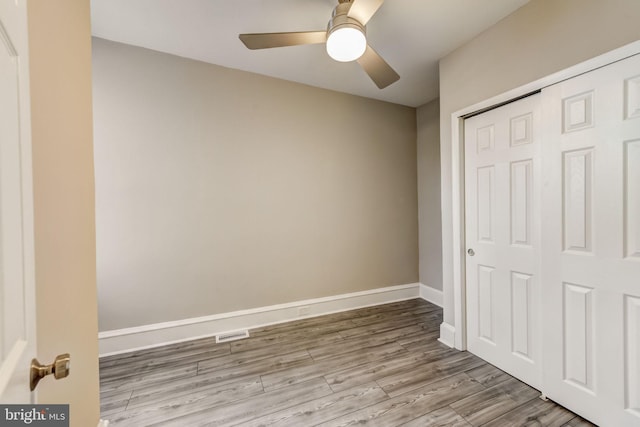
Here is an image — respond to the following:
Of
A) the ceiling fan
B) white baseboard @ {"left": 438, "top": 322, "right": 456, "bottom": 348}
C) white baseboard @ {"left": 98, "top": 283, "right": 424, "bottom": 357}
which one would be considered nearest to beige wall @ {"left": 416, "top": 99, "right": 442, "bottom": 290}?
white baseboard @ {"left": 98, "top": 283, "right": 424, "bottom": 357}

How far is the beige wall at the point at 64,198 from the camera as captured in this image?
723 mm

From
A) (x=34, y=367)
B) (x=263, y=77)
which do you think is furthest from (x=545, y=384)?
(x=263, y=77)

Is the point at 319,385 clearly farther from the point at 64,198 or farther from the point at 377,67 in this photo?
the point at 377,67

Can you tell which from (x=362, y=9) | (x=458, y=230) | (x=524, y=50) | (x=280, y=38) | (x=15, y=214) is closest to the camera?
(x=15, y=214)

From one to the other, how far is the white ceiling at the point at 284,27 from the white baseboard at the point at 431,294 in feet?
8.54

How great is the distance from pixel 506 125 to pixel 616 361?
1593mm

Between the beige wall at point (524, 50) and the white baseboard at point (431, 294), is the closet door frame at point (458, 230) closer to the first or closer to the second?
the beige wall at point (524, 50)

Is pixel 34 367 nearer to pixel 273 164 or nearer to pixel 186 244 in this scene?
pixel 186 244

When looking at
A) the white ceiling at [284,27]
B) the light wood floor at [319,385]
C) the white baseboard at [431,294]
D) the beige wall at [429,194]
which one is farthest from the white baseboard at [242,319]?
the white ceiling at [284,27]

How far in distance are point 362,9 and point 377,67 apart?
16.6 inches

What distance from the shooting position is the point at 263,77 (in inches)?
104

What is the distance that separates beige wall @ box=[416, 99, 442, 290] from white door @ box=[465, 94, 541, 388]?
1.02 meters

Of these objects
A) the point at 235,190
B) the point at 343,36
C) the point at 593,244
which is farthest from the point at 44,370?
the point at 593,244

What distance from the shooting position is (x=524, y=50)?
1708 millimetres
